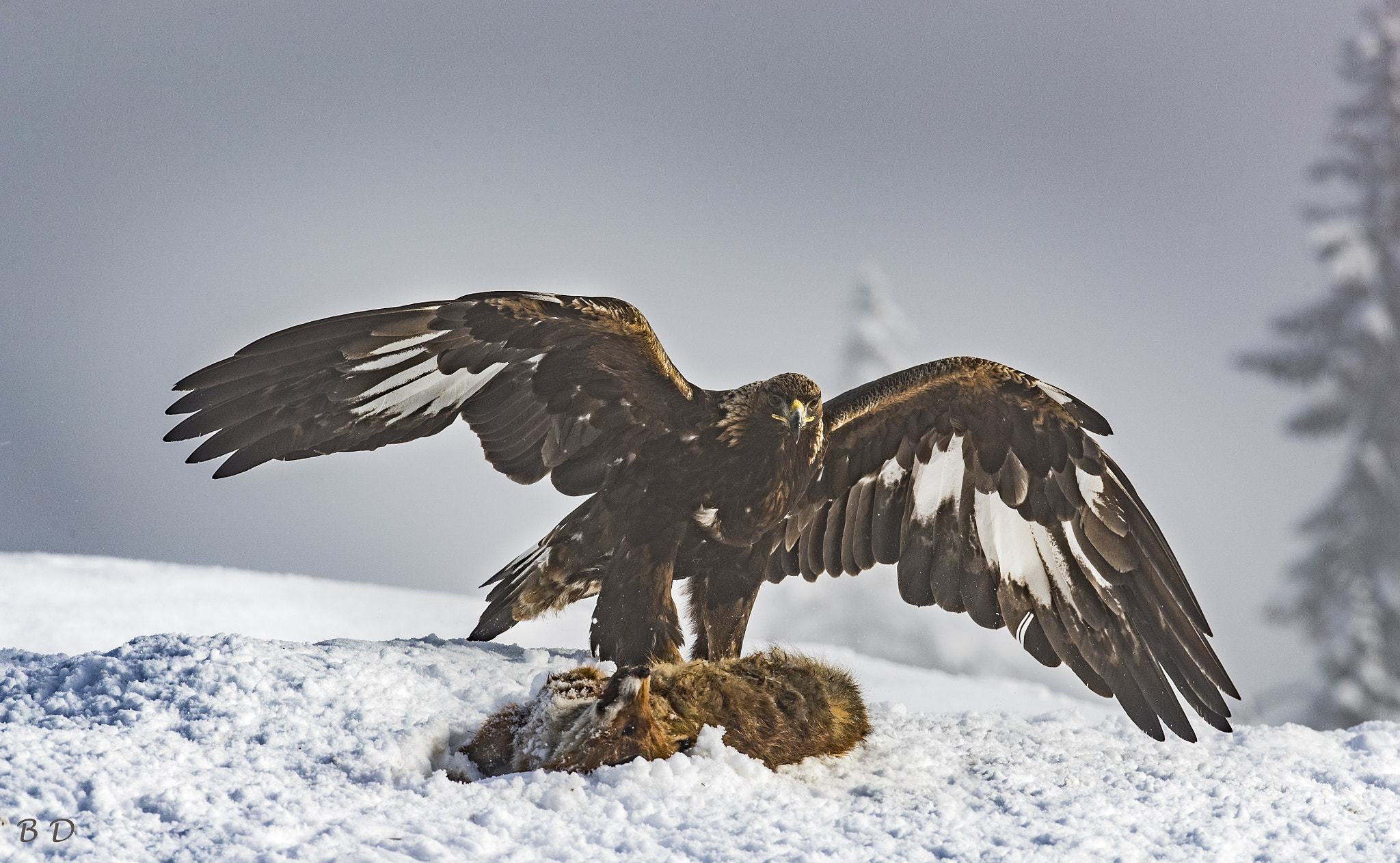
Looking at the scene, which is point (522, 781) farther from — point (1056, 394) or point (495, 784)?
point (1056, 394)

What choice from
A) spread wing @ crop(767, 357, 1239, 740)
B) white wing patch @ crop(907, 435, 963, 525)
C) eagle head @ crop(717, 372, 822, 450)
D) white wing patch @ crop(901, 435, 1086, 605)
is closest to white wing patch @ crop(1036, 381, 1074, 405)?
spread wing @ crop(767, 357, 1239, 740)

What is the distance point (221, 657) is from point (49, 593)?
4860mm

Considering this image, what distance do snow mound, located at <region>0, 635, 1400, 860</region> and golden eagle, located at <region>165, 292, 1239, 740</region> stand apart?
0.47 metres

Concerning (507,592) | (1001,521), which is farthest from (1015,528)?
(507,592)

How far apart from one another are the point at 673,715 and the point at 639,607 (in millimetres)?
888

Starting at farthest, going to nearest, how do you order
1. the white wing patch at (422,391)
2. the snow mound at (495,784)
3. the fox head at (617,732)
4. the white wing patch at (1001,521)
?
the white wing patch at (1001,521), the white wing patch at (422,391), the fox head at (617,732), the snow mound at (495,784)

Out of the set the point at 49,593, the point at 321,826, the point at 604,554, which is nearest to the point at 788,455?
the point at 604,554

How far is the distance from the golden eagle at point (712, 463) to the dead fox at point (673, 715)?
578 mm

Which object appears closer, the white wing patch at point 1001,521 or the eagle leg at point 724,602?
the eagle leg at point 724,602

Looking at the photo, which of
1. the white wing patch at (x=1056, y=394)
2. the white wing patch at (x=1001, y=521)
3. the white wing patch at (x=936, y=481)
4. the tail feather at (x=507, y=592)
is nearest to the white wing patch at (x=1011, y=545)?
the white wing patch at (x=1001, y=521)

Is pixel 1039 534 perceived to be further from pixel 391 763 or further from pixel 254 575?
pixel 254 575

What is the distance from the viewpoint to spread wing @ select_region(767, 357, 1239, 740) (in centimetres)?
455

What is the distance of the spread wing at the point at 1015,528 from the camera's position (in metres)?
4.55

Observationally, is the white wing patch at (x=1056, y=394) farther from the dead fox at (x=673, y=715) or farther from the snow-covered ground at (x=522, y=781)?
the dead fox at (x=673, y=715)
